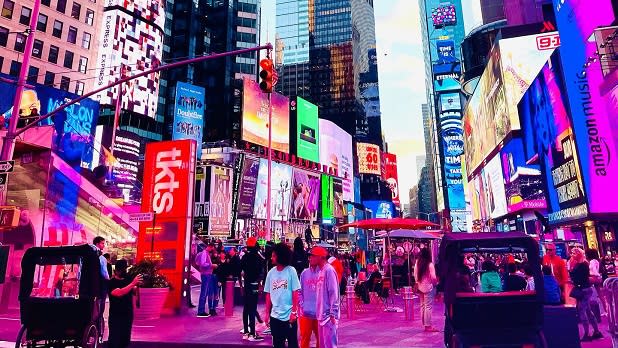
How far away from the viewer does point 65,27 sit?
45781mm

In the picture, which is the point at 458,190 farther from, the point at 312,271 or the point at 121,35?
the point at 312,271

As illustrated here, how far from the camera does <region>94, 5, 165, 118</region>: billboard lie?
58.4 m

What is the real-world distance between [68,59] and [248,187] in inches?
1032

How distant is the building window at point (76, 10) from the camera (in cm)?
4675

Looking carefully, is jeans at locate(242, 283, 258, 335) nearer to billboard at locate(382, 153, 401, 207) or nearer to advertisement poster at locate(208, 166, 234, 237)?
advertisement poster at locate(208, 166, 234, 237)

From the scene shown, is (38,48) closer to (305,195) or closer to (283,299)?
(305,195)

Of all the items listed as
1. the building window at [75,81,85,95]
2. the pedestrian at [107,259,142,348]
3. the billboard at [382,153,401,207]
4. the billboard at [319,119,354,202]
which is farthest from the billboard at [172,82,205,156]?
the billboard at [382,153,401,207]

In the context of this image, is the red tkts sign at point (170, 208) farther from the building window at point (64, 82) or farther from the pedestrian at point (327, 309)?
the building window at point (64, 82)

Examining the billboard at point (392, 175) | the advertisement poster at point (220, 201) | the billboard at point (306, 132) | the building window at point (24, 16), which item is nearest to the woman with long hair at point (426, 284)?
the advertisement poster at point (220, 201)

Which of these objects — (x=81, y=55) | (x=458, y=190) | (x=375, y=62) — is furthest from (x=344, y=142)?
(x=375, y=62)

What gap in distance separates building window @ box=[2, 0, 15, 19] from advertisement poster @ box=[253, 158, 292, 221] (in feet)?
109

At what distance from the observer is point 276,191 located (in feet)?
217

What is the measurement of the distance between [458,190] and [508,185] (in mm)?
69411

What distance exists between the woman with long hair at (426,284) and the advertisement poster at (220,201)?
143 ft
